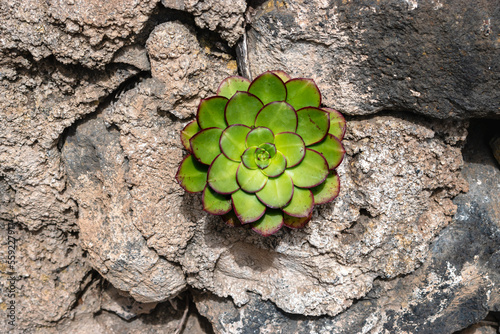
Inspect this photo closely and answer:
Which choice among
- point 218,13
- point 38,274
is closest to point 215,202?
point 218,13

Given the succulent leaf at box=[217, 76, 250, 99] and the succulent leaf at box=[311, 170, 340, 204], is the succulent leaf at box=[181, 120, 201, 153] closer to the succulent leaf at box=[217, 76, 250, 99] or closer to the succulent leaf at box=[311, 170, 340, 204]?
the succulent leaf at box=[217, 76, 250, 99]

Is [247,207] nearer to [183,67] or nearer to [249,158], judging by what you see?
[249,158]

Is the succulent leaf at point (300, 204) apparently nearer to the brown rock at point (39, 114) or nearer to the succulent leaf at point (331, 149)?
the succulent leaf at point (331, 149)

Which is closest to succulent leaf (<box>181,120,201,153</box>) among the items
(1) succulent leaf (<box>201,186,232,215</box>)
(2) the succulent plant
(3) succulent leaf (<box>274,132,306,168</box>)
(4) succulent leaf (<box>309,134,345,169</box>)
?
(2) the succulent plant

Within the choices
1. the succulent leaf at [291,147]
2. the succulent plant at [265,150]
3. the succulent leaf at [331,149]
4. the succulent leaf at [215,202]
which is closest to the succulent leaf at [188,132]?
the succulent plant at [265,150]

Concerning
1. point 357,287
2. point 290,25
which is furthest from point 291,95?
point 357,287
